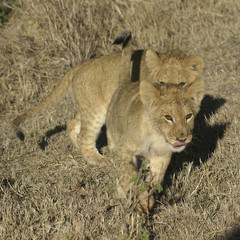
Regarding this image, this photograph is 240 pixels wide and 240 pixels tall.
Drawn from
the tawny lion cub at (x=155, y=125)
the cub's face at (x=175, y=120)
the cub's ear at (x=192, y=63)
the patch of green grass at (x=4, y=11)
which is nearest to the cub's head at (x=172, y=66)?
the cub's ear at (x=192, y=63)

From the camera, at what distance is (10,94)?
6836 mm

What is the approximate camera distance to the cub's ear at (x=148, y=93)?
3523mm

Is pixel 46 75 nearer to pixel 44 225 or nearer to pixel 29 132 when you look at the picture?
pixel 29 132

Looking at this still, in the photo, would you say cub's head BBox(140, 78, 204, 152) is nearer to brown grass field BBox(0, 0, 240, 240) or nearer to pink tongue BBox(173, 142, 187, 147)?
pink tongue BBox(173, 142, 187, 147)

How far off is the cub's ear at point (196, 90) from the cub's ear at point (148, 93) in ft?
0.86

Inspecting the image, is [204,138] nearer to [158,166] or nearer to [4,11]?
[158,166]

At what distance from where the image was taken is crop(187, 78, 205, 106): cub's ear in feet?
11.8

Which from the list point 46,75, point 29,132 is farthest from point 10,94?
→ point 29,132

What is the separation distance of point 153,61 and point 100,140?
1.68 metres

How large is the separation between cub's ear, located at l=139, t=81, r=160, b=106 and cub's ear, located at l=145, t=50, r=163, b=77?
1264 mm

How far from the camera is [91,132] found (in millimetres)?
5457

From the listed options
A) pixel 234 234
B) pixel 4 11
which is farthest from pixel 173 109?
pixel 4 11

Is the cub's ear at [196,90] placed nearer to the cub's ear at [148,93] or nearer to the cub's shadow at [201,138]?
the cub's ear at [148,93]

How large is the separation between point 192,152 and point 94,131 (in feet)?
3.95
